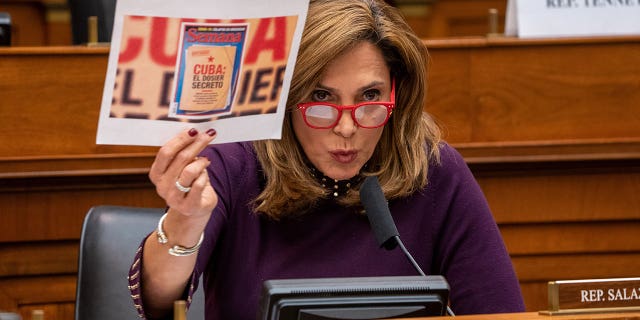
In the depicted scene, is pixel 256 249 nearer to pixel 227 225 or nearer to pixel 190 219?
pixel 227 225

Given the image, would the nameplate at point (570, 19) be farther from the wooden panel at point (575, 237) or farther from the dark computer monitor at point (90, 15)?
the dark computer monitor at point (90, 15)

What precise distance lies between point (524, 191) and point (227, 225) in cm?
118

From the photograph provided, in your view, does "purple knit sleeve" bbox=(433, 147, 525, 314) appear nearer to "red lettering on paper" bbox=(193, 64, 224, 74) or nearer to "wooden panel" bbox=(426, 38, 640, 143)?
"red lettering on paper" bbox=(193, 64, 224, 74)

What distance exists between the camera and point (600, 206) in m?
3.00

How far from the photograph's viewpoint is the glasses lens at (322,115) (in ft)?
6.45

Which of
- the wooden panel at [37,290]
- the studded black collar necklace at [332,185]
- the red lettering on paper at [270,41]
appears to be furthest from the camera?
the wooden panel at [37,290]

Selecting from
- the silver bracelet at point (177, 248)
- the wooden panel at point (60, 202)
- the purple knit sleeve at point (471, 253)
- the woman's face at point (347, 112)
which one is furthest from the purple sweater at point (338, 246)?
the wooden panel at point (60, 202)

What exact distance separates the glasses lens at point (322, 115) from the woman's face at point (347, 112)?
0.01 metres

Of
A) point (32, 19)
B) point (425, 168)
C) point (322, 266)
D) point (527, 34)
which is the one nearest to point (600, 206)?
point (527, 34)

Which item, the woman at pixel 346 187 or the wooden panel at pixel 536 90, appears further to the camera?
the wooden panel at pixel 536 90

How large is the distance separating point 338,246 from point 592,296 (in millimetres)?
688

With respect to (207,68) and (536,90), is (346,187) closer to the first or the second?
(207,68)

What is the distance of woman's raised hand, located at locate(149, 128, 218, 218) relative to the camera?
1.56 metres

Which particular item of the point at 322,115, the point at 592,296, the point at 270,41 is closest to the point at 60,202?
the point at 322,115
